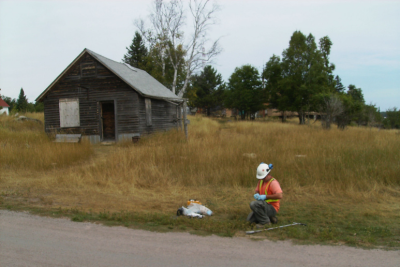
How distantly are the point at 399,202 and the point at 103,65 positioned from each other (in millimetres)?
15658

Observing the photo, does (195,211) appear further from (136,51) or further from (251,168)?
(136,51)

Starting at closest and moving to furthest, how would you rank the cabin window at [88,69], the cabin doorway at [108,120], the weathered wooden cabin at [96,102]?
the weathered wooden cabin at [96,102] → the cabin window at [88,69] → the cabin doorway at [108,120]

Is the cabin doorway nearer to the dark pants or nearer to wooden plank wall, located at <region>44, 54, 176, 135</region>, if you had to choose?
wooden plank wall, located at <region>44, 54, 176, 135</region>

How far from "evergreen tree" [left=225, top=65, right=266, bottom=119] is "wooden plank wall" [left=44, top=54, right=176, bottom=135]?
25.7 meters

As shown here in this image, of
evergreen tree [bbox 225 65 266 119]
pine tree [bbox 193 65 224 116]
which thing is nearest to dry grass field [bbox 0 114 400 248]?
evergreen tree [bbox 225 65 266 119]

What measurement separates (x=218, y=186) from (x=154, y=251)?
425cm

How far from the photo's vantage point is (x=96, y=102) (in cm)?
1706

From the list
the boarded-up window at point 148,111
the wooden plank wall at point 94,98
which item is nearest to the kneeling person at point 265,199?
the wooden plank wall at point 94,98

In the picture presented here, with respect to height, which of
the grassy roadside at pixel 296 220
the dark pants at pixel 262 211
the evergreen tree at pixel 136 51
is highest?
the evergreen tree at pixel 136 51

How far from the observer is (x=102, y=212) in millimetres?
5703

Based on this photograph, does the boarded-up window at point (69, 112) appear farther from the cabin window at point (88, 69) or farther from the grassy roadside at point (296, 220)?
the grassy roadside at point (296, 220)

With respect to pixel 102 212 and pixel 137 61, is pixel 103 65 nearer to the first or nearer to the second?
pixel 102 212

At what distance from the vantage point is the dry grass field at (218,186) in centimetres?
500

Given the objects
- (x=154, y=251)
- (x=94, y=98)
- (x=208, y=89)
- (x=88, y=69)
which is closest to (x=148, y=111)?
(x=94, y=98)
